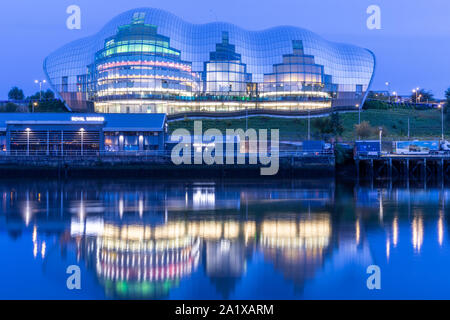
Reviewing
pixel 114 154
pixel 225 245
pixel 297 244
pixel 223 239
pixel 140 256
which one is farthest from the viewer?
pixel 114 154

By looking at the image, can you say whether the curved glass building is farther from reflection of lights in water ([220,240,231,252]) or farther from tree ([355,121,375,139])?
reflection of lights in water ([220,240,231,252])

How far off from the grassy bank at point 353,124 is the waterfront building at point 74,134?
1932 centimetres

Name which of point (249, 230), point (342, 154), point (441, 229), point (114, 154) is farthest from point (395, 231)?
point (114, 154)

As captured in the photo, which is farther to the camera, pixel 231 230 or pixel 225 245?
pixel 231 230

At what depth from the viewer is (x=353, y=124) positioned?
266 feet

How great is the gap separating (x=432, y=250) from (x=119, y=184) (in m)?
29.7

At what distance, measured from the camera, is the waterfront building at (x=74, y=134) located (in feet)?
172

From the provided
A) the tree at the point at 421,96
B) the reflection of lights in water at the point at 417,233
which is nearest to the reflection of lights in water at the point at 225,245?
the reflection of lights in water at the point at 417,233

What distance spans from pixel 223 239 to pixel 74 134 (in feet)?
123

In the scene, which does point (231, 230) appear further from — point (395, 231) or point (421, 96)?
point (421, 96)

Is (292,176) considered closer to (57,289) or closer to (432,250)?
(432,250)

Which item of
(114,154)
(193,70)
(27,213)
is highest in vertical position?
(193,70)

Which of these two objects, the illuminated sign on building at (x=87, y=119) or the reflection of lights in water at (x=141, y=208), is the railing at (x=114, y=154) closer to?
the illuminated sign on building at (x=87, y=119)

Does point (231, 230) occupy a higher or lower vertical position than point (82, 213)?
lower
